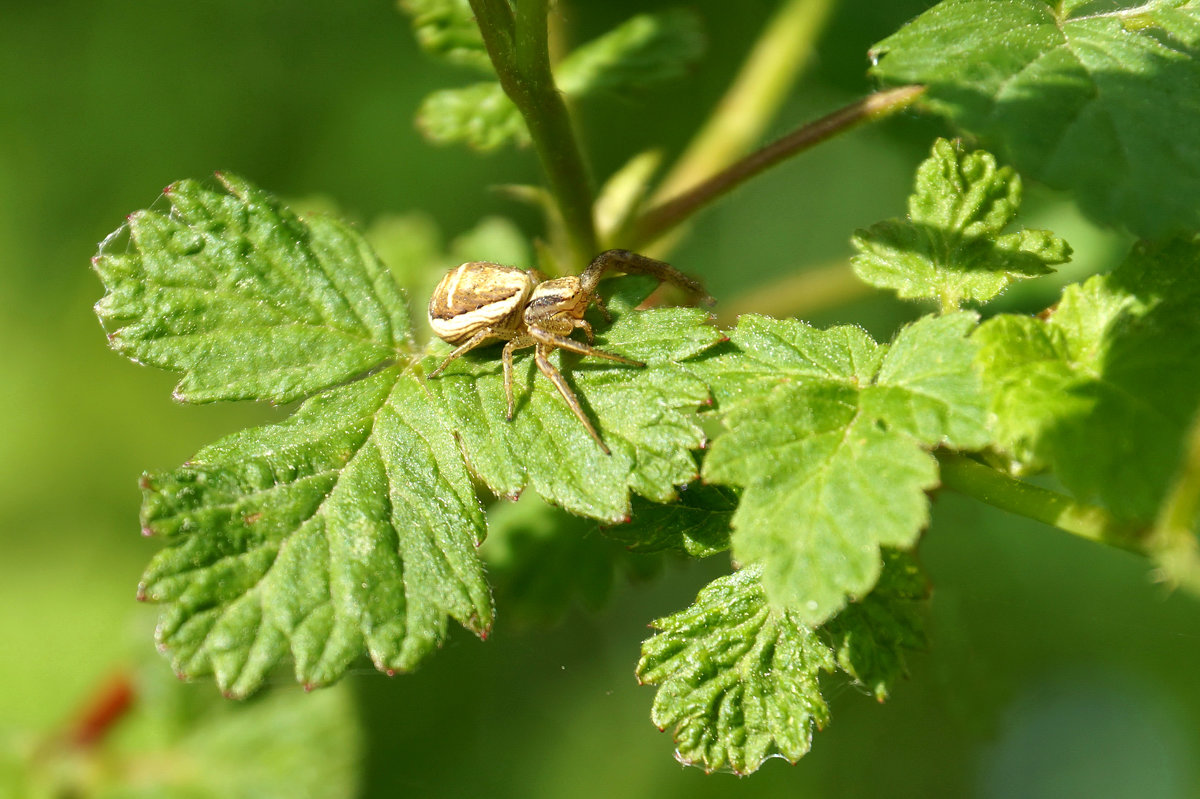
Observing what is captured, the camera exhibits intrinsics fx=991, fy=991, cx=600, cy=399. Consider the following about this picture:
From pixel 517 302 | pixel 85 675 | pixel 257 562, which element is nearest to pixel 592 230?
pixel 517 302

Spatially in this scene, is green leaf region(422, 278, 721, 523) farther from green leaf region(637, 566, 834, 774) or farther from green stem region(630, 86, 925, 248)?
green stem region(630, 86, 925, 248)

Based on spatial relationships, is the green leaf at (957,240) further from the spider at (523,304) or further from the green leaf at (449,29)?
the green leaf at (449,29)

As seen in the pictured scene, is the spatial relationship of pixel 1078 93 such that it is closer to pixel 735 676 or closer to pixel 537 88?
pixel 537 88

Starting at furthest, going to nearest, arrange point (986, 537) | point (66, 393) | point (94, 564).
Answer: point (66, 393) < point (94, 564) < point (986, 537)

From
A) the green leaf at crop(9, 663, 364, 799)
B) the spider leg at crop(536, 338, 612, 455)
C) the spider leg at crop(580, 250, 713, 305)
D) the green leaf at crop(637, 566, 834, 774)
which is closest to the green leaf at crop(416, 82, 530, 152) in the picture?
the spider leg at crop(580, 250, 713, 305)

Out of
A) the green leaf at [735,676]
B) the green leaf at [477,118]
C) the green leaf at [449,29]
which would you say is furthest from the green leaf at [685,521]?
the green leaf at [449,29]

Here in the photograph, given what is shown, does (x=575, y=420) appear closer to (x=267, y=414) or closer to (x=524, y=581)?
(x=524, y=581)
